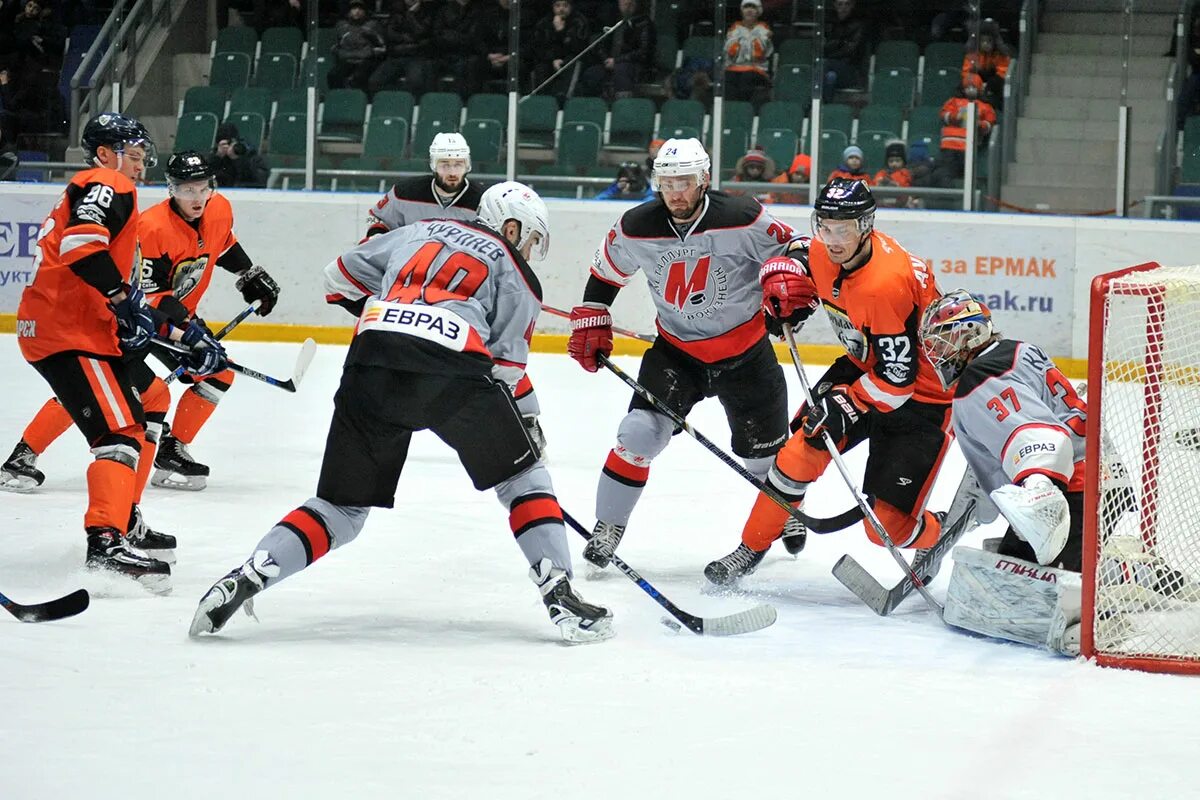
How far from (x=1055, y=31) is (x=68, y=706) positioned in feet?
23.5

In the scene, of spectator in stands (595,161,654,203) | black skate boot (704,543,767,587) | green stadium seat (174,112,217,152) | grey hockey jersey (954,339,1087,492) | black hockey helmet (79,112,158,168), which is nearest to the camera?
grey hockey jersey (954,339,1087,492)

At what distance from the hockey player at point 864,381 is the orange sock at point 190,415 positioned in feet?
6.65

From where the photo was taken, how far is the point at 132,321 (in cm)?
383

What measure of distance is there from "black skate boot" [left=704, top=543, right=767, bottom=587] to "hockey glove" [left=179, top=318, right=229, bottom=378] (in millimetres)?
1583

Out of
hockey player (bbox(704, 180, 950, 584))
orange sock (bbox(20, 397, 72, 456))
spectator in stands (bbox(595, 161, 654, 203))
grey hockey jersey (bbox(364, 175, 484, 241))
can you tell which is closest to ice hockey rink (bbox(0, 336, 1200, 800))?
hockey player (bbox(704, 180, 950, 584))

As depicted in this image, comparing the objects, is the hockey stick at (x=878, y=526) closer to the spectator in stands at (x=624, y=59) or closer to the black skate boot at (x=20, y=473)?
the black skate boot at (x=20, y=473)

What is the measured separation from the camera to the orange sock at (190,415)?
204 inches

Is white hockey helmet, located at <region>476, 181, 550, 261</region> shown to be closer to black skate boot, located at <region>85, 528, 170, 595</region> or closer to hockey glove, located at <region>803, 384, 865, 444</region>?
hockey glove, located at <region>803, 384, 865, 444</region>

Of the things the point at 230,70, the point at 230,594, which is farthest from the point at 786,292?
the point at 230,70

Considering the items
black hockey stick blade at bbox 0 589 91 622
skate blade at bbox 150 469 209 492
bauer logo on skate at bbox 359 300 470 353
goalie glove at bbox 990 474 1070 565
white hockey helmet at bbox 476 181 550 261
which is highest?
white hockey helmet at bbox 476 181 550 261

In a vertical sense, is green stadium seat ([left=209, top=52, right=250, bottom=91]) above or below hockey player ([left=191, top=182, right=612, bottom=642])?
above

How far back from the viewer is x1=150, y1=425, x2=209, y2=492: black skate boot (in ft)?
16.8

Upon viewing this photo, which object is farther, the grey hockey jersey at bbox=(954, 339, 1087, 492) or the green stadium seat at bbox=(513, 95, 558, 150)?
the green stadium seat at bbox=(513, 95, 558, 150)

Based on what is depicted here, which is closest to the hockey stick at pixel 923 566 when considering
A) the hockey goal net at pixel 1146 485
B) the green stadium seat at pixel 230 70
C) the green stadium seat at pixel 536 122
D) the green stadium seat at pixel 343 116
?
the hockey goal net at pixel 1146 485
